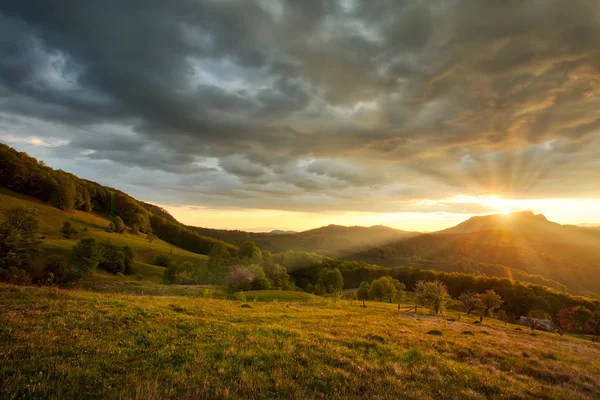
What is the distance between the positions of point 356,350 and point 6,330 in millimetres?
14383

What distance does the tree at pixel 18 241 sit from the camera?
59.9 meters

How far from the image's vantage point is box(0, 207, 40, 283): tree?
2359 inches

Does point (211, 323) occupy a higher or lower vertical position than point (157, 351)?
lower

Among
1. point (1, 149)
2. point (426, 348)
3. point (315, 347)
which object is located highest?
point (1, 149)

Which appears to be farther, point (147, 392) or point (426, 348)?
point (426, 348)

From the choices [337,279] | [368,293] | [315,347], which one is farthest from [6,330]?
[337,279]

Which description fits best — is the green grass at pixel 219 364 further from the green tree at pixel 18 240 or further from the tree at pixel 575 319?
the tree at pixel 575 319

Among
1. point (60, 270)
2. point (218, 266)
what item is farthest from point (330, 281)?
point (60, 270)

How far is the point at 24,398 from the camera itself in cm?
586

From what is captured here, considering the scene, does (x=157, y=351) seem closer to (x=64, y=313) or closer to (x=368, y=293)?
(x=64, y=313)

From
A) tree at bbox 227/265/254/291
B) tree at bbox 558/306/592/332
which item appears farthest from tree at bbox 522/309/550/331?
tree at bbox 227/265/254/291

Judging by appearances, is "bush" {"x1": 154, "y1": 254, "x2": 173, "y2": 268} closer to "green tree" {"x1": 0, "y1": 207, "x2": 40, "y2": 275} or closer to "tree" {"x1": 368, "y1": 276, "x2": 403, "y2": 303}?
"green tree" {"x1": 0, "y1": 207, "x2": 40, "y2": 275}

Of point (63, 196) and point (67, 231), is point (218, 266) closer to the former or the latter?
point (67, 231)

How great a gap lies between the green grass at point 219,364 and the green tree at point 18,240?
6530 centimetres
